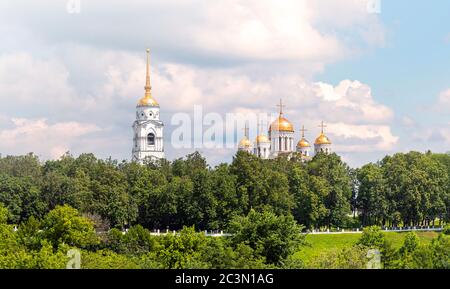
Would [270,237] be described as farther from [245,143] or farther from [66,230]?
[245,143]

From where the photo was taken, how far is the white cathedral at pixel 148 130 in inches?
3664

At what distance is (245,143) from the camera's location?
92.5 metres

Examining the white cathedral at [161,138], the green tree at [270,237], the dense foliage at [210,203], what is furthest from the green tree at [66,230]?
the white cathedral at [161,138]

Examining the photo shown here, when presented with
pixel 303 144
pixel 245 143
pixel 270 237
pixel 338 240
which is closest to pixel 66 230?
pixel 270 237

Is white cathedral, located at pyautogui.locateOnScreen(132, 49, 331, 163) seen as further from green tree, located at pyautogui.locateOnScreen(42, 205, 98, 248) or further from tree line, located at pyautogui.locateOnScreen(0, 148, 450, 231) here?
green tree, located at pyautogui.locateOnScreen(42, 205, 98, 248)

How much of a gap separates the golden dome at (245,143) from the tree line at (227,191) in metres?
23.9

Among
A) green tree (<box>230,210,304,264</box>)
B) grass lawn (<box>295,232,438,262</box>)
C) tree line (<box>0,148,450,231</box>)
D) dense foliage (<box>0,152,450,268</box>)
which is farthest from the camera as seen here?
tree line (<box>0,148,450,231</box>)

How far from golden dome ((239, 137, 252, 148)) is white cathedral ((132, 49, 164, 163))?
1011 centimetres

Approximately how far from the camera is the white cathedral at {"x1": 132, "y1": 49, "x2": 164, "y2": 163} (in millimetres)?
93062

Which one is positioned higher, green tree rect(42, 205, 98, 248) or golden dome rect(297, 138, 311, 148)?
golden dome rect(297, 138, 311, 148)

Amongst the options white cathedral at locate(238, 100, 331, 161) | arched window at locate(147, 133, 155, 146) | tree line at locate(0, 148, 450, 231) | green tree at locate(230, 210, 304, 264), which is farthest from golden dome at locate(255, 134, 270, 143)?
green tree at locate(230, 210, 304, 264)

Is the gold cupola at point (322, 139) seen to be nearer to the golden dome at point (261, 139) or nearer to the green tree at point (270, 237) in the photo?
the golden dome at point (261, 139)

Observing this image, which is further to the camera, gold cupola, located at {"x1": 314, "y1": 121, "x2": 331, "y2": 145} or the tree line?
gold cupola, located at {"x1": 314, "y1": 121, "x2": 331, "y2": 145}
